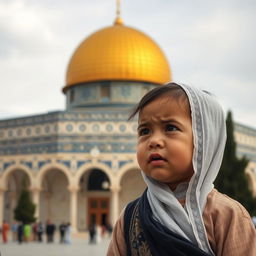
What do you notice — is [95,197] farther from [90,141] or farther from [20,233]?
[20,233]

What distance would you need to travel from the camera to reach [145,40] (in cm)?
3838

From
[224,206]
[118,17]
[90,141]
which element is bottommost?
[224,206]

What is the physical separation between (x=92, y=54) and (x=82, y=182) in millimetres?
9356

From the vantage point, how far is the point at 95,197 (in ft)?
113

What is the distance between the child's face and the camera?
236 centimetres

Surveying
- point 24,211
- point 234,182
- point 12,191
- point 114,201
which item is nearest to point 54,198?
point 12,191

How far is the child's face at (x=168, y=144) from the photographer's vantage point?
7.74 ft

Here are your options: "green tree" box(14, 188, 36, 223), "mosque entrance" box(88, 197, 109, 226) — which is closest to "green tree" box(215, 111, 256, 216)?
"green tree" box(14, 188, 36, 223)

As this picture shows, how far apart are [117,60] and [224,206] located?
34.6 m

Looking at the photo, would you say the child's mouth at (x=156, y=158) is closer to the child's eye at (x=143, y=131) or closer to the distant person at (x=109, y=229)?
the child's eye at (x=143, y=131)

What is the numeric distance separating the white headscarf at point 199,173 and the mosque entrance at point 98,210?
1248 inches

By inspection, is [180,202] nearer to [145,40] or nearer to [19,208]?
[19,208]

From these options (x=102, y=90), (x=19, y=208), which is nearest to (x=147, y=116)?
(x=19, y=208)

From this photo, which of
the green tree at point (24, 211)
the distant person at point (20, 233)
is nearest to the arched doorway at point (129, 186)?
the green tree at point (24, 211)
